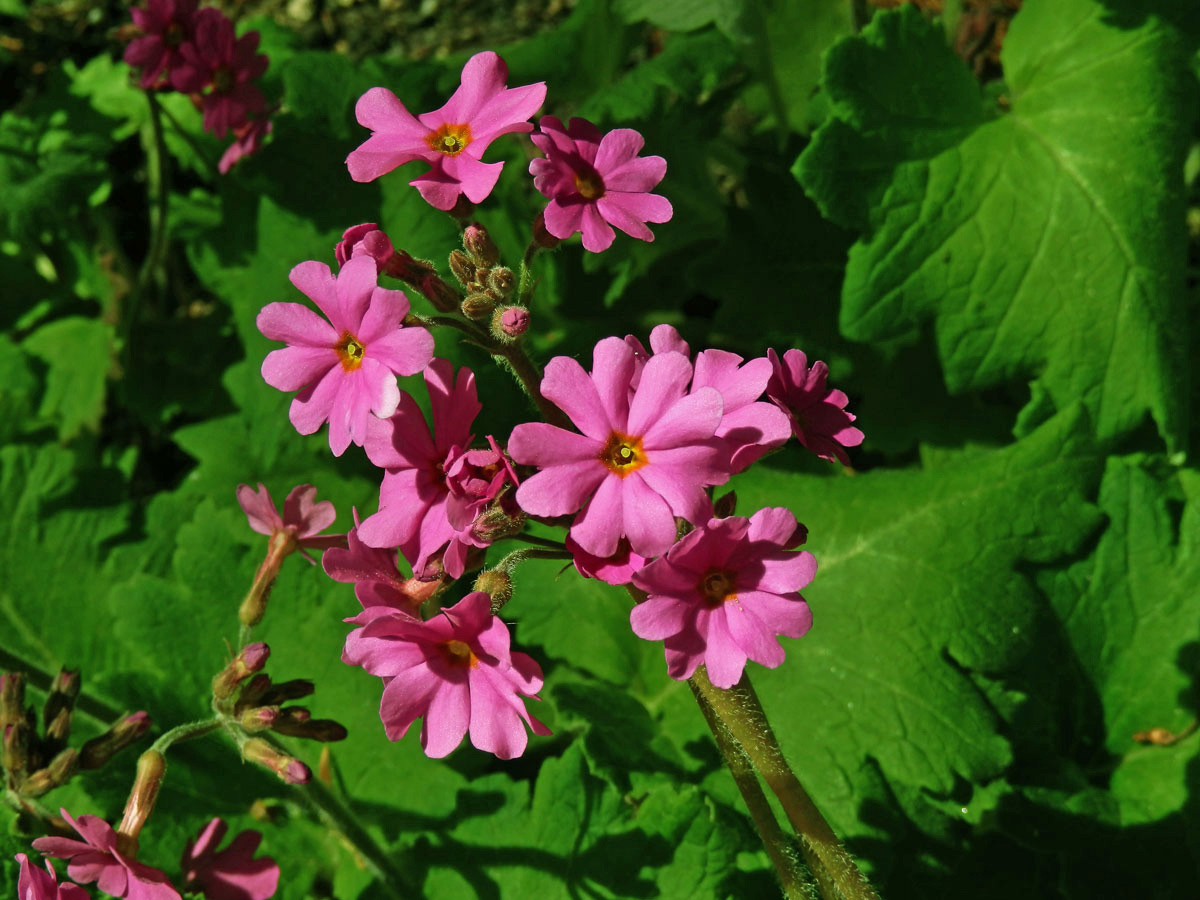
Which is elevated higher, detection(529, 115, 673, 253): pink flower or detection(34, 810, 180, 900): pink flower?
detection(529, 115, 673, 253): pink flower

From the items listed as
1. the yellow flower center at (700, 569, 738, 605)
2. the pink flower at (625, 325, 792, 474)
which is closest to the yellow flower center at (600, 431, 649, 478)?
the pink flower at (625, 325, 792, 474)

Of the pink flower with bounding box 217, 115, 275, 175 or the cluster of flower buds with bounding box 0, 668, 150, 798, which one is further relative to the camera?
the pink flower with bounding box 217, 115, 275, 175

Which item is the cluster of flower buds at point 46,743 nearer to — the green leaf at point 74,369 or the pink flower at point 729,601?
the pink flower at point 729,601

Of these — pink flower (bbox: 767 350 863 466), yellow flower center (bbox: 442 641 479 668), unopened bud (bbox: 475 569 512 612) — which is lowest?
yellow flower center (bbox: 442 641 479 668)

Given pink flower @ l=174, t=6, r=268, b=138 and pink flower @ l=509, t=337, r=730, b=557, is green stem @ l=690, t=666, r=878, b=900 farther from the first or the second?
pink flower @ l=174, t=6, r=268, b=138

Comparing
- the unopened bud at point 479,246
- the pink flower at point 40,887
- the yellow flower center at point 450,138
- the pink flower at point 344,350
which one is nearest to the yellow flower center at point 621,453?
the pink flower at point 344,350

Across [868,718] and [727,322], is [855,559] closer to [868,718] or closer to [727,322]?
[868,718]

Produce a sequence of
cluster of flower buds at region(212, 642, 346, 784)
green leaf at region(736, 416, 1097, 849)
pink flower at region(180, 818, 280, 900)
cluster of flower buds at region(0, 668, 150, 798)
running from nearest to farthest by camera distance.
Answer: cluster of flower buds at region(212, 642, 346, 784)
cluster of flower buds at region(0, 668, 150, 798)
pink flower at region(180, 818, 280, 900)
green leaf at region(736, 416, 1097, 849)
